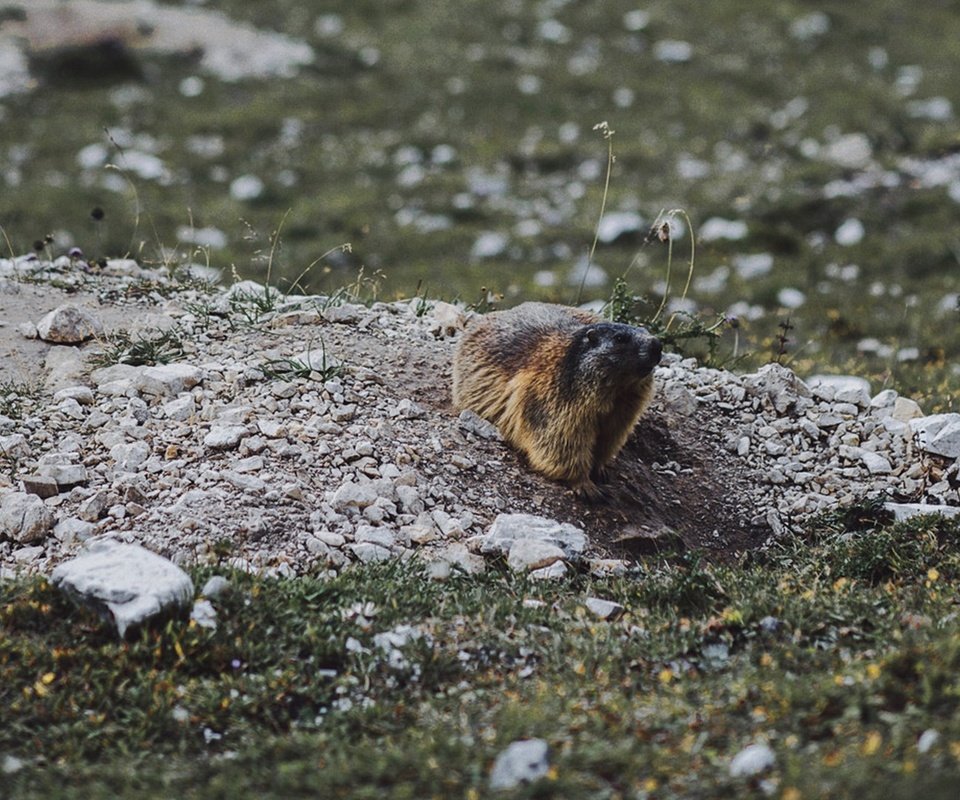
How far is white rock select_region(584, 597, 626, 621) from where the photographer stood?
18.5 feet

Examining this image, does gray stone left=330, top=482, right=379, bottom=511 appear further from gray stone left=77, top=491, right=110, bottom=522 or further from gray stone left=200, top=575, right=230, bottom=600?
gray stone left=77, top=491, right=110, bottom=522

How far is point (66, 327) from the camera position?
7598mm

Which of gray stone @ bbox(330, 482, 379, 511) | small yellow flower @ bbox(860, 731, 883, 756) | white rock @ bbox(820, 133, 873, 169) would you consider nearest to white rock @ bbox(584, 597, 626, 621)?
gray stone @ bbox(330, 482, 379, 511)

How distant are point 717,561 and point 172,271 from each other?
4.78 metres

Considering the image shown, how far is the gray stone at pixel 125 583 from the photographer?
5.14m

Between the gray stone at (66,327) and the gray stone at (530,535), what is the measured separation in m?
3.16

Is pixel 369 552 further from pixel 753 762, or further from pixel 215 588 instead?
pixel 753 762

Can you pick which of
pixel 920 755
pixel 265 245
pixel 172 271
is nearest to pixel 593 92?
pixel 265 245

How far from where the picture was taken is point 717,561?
6559 millimetres

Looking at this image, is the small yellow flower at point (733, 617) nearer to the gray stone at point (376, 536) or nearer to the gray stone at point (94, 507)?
the gray stone at point (376, 536)

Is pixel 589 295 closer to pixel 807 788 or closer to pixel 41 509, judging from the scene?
pixel 41 509

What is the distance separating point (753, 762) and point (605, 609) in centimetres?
156

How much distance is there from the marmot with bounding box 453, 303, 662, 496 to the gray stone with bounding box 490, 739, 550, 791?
8.81 ft

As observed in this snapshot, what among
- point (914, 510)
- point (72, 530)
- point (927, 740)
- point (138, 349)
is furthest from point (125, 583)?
point (914, 510)
